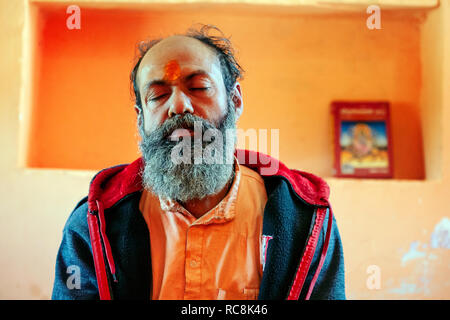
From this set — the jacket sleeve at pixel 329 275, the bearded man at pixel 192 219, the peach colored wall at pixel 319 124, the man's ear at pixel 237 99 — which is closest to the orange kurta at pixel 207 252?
the bearded man at pixel 192 219

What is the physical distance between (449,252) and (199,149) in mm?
1119

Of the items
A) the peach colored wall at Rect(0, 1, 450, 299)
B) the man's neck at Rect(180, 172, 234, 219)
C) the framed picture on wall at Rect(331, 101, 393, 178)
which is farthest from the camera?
the framed picture on wall at Rect(331, 101, 393, 178)

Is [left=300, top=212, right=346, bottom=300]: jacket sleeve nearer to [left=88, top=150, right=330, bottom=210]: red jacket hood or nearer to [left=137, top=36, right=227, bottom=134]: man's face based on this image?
[left=88, top=150, right=330, bottom=210]: red jacket hood

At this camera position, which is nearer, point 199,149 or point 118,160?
point 199,149

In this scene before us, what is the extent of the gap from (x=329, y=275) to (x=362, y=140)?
0.91m

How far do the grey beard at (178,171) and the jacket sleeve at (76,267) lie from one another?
0.60ft

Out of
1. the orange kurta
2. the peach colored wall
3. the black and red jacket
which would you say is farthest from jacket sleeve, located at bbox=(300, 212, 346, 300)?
the peach colored wall

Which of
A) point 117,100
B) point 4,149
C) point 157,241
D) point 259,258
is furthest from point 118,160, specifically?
point 259,258

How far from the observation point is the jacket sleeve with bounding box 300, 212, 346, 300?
32.4 inches

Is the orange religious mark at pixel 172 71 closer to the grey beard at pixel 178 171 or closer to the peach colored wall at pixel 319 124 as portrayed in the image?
the grey beard at pixel 178 171

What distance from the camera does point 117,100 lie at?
1695 mm

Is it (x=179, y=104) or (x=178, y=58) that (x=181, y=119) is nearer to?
(x=179, y=104)

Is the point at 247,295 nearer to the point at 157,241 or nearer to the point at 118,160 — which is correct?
the point at 157,241

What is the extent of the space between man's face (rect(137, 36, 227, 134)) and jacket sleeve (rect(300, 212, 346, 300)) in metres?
0.37
